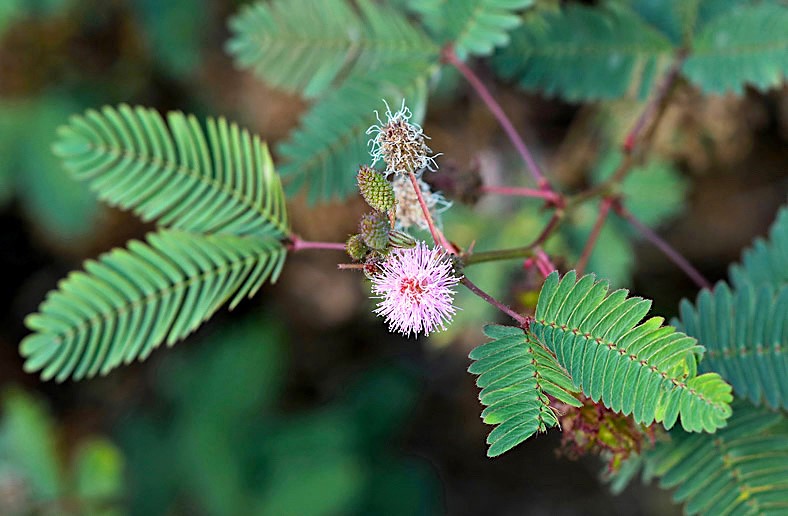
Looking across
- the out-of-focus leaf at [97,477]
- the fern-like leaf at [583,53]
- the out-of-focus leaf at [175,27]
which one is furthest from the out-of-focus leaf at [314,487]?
the out-of-focus leaf at [175,27]

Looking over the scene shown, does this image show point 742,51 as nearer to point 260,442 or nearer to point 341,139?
point 341,139

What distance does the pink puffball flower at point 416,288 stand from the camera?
1.54 meters

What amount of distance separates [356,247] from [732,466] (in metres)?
1.14

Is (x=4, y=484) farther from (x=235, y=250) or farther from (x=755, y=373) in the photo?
(x=755, y=373)

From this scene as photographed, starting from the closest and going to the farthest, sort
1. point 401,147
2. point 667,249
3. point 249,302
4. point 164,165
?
point 401,147
point 164,165
point 667,249
point 249,302

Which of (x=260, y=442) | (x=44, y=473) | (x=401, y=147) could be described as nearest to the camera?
(x=401, y=147)

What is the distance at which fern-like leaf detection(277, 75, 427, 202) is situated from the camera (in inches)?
91.1

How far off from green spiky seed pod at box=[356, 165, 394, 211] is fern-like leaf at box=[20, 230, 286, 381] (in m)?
0.46

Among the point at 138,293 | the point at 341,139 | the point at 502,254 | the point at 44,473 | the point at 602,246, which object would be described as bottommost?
the point at 44,473

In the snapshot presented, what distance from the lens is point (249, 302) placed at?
14.6 feet

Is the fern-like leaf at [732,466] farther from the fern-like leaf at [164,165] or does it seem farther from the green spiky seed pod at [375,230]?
the fern-like leaf at [164,165]

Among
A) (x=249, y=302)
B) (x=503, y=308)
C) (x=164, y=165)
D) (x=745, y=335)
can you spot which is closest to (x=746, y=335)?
(x=745, y=335)

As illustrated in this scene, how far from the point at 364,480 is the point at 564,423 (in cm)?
229

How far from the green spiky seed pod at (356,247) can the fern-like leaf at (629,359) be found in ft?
1.33
